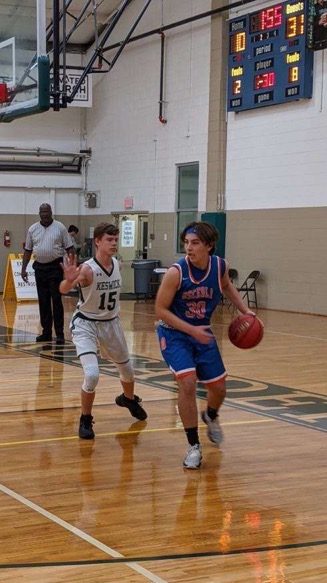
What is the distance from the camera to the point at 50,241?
12.2m

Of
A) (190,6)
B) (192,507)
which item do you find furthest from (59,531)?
(190,6)

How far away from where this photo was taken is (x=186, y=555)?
4.31m

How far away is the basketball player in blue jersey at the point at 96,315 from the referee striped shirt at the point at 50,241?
197 inches

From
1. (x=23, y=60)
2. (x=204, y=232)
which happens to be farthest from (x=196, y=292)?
(x=23, y=60)

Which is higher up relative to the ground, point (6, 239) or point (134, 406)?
point (6, 239)

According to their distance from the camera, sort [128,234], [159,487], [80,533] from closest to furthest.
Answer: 1. [80,533]
2. [159,487]
3. [128,234]

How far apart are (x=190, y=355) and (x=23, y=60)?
7.83m

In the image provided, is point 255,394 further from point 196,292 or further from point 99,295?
point 196,292

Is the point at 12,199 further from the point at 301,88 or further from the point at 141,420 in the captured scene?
the point at 141,420

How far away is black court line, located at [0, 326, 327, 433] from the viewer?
25.4 ft

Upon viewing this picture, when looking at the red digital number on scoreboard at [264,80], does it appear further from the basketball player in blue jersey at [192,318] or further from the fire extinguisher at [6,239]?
the basketball player in blue jersey at [192,318]

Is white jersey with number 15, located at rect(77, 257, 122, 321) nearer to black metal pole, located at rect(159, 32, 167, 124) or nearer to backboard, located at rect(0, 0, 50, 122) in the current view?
backboard, located at rect(0, 0, 50, 122)

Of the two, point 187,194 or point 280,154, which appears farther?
point 187,194

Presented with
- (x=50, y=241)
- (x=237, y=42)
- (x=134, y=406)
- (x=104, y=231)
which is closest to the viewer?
(x=104, y=231)
